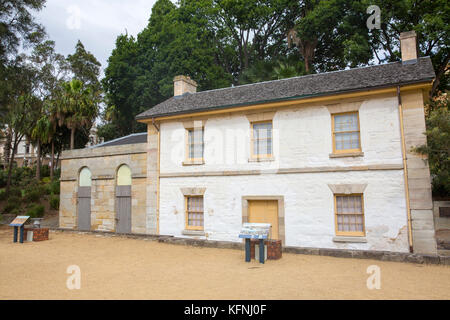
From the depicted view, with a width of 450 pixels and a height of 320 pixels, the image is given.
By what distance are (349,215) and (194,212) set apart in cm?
653

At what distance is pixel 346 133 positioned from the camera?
12.0 metres

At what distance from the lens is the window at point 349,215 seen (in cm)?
1142

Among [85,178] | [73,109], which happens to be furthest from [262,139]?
[73,109]

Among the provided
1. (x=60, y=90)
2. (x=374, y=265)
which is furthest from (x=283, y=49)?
(x=374, y=265)

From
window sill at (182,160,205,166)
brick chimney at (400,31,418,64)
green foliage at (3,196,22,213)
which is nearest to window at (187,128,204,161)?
window sill at (182,160,205,166)

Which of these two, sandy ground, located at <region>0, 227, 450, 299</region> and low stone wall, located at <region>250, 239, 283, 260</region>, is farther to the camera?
low stone wall, located at <region>250, 239, 283, 260</region>

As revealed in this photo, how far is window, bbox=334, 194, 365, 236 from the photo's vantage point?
11.4 m

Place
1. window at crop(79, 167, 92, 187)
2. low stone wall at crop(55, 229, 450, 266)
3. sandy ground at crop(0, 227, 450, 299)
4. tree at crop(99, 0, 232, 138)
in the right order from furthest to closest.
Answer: tree at crop(99, 0, 232, 138) → window at crop(79, 167, 92, 187) → low stone wall at crop(55, 229, 450, 266) → sandy ground at crop(0, 227, 450, 299)

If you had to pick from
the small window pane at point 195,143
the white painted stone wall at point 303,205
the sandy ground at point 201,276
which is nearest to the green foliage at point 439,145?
the white painted stone wall at point 303,205

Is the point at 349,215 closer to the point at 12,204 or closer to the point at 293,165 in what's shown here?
the point at 293,165

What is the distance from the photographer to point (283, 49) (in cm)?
3503

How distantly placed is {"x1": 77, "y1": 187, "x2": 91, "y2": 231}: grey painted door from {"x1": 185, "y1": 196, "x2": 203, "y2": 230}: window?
21.9 feet

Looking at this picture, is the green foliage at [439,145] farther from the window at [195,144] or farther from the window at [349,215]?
the window at [195,144]

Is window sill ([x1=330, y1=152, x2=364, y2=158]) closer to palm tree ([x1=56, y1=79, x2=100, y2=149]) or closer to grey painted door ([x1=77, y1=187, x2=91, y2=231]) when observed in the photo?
grey painted door ([x1=77, y1=187, x2=91, y2=231])
